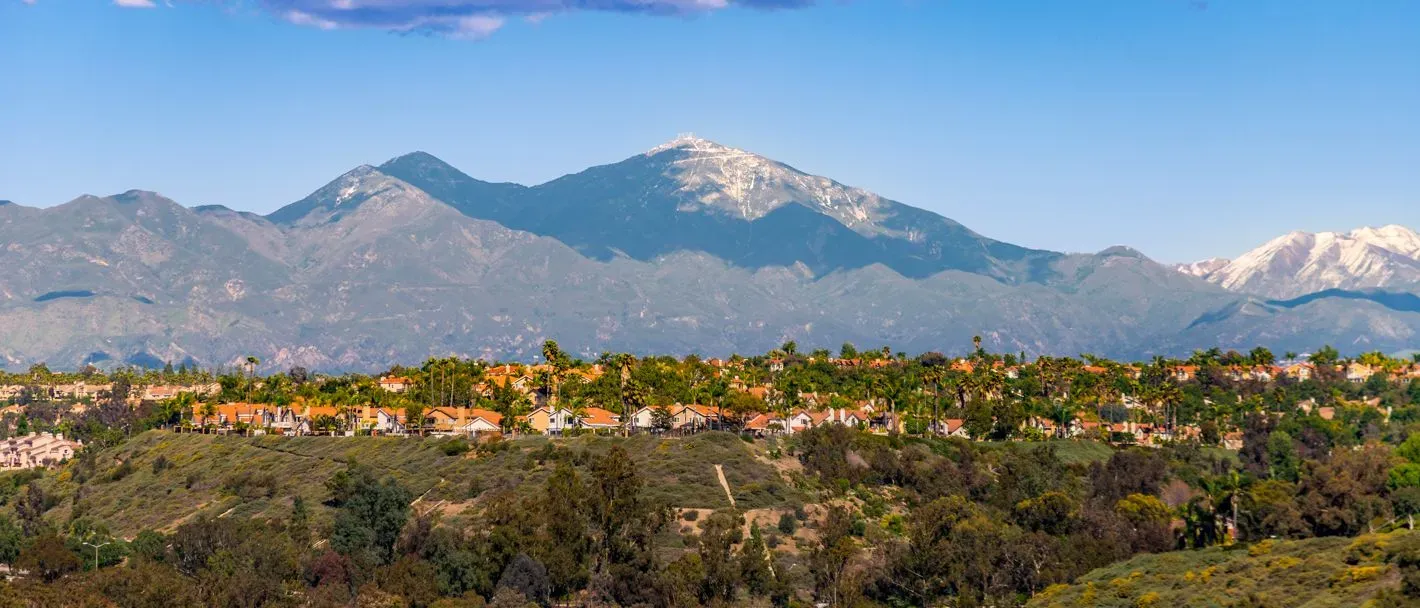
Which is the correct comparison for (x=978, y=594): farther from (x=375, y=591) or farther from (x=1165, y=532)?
(x=375, y=591)

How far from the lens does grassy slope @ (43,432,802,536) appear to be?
145250 mm

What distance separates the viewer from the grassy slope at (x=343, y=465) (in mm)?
145250

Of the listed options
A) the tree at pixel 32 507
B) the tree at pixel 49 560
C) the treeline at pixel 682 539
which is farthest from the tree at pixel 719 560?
the tree at pixel 32 507

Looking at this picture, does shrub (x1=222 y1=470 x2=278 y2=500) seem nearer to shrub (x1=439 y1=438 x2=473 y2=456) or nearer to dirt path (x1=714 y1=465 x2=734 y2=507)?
shrub (x1=439 y1=438 x2=473 y2=456)

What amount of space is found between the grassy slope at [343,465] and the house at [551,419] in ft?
80.0

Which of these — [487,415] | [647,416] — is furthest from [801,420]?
[487,415]

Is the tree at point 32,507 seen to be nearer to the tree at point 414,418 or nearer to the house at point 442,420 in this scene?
the tree at point 414,418

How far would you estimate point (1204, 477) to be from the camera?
166m

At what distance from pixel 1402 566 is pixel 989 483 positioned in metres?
60.1

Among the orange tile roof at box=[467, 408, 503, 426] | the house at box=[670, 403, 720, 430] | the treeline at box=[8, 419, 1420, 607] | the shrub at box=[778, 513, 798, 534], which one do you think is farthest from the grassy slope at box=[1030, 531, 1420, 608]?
the orange tile roof at box=[467, 408, 503, 426]

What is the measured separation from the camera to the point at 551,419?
195 m

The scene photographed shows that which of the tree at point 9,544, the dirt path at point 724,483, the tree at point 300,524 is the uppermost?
the dirt path at point 724,483

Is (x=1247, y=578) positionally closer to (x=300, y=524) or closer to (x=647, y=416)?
(x=300, y=524)

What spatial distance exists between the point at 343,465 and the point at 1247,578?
278 feet
